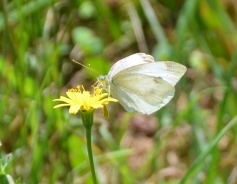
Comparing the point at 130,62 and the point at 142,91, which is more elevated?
the point at 130,62

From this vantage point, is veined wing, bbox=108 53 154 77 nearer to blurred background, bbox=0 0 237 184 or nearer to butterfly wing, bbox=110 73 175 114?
butterfly wing, bbox=110 73 175 114

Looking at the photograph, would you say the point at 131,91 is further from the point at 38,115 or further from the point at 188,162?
the point at 188,162

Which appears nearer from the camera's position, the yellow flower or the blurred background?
the yellow flower

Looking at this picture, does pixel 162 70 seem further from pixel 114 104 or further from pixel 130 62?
pixel 114 104

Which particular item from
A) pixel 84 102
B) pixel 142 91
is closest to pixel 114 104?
pixel 142 91

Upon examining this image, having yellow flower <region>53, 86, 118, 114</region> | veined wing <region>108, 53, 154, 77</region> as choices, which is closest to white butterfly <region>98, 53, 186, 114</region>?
veined wing <region>108, 53, 154, 77</region>

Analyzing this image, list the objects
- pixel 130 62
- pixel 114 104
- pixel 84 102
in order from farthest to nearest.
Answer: pixel 114 104, pixel 130 62, pixel 84 102
